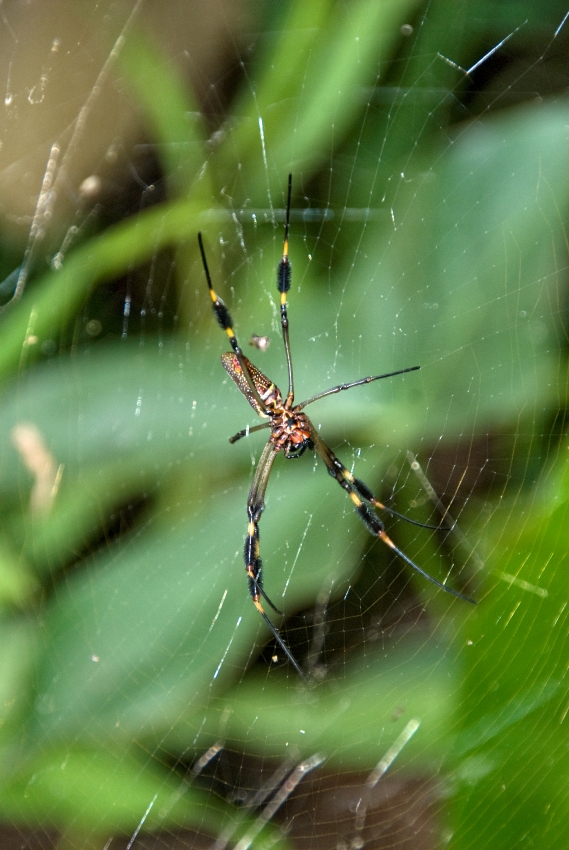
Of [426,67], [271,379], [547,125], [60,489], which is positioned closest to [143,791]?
[60,489]

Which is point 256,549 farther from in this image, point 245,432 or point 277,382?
point 277,382

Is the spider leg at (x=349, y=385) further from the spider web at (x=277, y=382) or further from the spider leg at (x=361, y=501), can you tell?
the spider leg at (x=361, y=501)

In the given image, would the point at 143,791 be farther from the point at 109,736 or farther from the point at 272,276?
the point at 272,276

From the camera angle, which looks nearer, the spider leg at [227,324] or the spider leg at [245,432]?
the spider leg at [227,324]

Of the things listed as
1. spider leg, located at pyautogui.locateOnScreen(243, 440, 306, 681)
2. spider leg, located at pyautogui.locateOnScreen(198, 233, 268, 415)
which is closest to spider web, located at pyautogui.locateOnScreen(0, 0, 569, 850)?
spider leg, located at pyautogui.locateOnScreen(243, 440, 306, 681)

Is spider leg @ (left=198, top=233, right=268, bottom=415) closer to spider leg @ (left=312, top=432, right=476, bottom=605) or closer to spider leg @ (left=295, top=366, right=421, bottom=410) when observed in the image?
spider leg @ (left=295, top=366, right=421, bottom=410)

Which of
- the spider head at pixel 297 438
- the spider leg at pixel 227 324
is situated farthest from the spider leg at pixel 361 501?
the spider leg at pixel 227 324

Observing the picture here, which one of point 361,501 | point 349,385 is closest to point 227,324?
point 349,385

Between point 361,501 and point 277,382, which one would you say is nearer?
point 361,501
